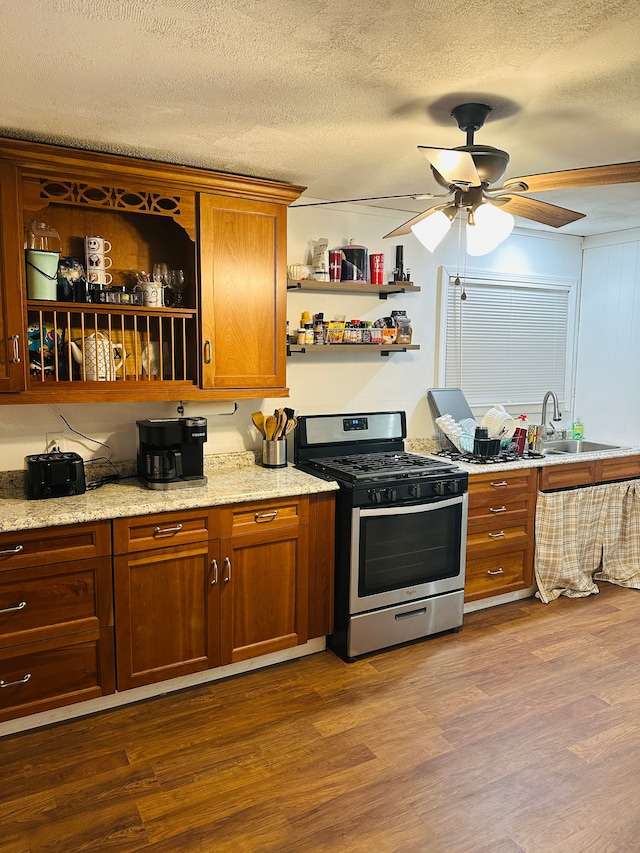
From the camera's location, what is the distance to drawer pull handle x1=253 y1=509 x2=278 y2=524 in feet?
9.16

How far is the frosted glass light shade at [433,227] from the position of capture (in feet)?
7.39

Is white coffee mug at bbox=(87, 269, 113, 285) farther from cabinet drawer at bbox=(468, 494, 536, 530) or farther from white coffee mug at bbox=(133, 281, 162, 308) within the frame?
cabinet drawer at bbox=(468, 494, 536, 530)

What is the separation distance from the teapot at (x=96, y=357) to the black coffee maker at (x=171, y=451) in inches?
11.6

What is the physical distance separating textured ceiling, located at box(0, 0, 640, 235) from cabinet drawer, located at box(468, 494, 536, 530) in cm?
180

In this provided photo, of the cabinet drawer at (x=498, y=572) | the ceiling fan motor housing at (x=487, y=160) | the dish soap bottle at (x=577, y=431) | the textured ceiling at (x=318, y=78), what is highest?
the textured ceiling at (x=318, y=78)

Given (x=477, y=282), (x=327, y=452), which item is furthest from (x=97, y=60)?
(x=477, y=282)

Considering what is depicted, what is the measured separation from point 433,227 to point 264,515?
1.44 metres

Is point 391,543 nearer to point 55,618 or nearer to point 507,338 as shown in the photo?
point 55,618

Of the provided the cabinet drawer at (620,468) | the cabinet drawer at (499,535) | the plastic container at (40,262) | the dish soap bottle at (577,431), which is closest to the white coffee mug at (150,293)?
the plastic container at (40,262)

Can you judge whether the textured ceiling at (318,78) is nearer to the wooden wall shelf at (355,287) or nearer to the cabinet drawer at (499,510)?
the wooden wall shelf at (355,287)

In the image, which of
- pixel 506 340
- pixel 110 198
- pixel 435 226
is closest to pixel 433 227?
pixel 435 226

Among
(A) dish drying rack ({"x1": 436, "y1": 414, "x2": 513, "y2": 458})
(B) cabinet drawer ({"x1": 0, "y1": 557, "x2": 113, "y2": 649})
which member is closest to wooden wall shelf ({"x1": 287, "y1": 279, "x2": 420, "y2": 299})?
(A) dish drying rack ({"x1": 436, "y1": 414, "x2": 513, "y2": 458})

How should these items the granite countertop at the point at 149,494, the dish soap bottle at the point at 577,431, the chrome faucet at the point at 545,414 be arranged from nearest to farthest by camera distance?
the granite countertop at the point at 149,494 < the chrome faucet at the point at 545,414 < the dish soap bottle at the point at 577,431

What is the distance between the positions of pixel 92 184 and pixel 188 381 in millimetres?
933
